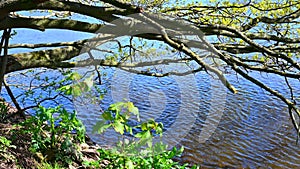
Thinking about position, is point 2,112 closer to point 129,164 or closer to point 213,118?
point 129,164

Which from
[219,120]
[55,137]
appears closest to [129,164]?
[55,137]

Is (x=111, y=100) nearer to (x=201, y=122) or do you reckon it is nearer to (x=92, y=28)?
(x=201, y=122)

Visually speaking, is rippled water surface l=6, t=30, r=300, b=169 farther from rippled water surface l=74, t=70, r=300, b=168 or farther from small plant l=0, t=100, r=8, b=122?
small plant l=0, t=100, r=8, b=122

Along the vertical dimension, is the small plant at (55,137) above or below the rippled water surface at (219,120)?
above

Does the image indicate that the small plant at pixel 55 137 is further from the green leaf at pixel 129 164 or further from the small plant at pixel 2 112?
the green leaf at pixel 129 164

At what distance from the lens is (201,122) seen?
29.9ft

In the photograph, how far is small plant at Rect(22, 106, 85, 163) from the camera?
3746 millimetres

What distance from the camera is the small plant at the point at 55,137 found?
3.75m

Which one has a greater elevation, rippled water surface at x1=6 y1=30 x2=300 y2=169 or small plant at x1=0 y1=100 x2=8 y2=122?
small plant at x1=0 y1=100 x2=8 y2=122

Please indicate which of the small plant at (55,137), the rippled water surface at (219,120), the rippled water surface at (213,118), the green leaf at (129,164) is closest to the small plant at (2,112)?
the small plant at (55,137)

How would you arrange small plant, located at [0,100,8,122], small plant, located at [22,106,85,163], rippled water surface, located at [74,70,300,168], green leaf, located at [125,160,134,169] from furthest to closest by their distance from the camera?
rippled water surface, located at [74,70,300,168] → small plant, located at [0,100,8,122] → small plant, located at [22,106,85,163] → green leaf, located at [125,160,134,169]

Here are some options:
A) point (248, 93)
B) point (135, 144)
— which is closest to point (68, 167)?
point (135, 144)

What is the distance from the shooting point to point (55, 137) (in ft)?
13.8

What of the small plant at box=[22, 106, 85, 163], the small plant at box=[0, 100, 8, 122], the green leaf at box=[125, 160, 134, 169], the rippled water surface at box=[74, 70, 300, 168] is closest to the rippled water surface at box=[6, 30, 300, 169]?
the rippled water surface at box=[74, 70, 300, 168]
